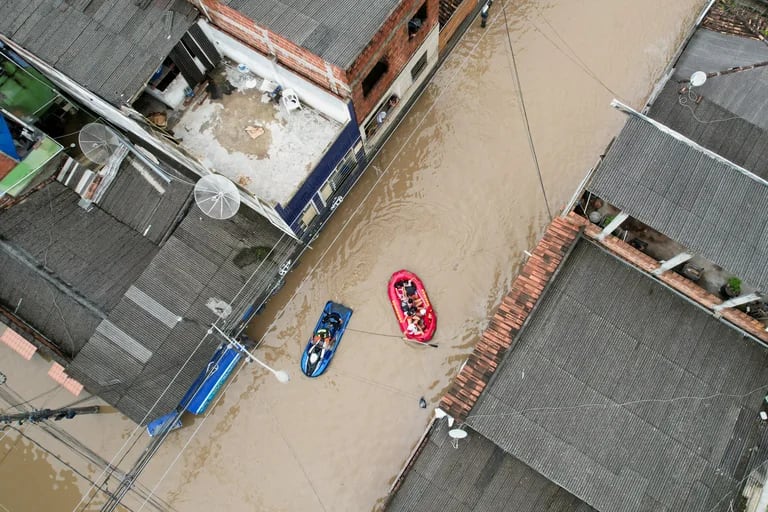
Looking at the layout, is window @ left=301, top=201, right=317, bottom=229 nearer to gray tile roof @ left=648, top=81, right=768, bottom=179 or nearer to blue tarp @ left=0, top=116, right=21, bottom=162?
blue tarp @ left=0, top=116, right=21, bottom=162

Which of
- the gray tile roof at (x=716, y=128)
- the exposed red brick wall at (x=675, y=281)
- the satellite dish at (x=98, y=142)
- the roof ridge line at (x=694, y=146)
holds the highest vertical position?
the gray tile roof at (x=716, y=128)

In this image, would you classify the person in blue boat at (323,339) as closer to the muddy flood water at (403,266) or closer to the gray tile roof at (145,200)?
the muddy flood water at (403,266)

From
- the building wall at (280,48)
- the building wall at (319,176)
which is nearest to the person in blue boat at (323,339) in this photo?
the building wall at (319,176)

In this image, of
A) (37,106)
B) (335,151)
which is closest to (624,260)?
(335,151)

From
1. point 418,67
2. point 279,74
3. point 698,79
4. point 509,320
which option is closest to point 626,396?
point 509,320

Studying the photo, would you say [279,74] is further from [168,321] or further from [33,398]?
[33,398]

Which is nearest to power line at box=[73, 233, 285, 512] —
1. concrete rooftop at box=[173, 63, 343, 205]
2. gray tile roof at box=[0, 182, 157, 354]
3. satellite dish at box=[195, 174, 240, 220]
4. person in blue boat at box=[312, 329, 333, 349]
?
concrete rooftop at box=[173, 63, 343, 205]
